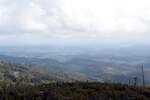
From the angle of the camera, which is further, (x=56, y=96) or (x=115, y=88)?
(x=115, y=88)

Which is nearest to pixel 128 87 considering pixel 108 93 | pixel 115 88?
pixel 115 88

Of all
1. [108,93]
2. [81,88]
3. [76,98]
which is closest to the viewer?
[76,98]

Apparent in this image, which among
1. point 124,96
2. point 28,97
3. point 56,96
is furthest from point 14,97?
point 124,96

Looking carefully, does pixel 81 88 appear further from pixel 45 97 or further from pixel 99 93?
pixel 45 97

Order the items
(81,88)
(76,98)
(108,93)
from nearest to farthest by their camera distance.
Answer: (76,98) → (108,93) → (81,88)

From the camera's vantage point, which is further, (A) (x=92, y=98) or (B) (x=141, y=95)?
(B) (x=141, y=95)

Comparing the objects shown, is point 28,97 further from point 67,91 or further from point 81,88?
point 81,88

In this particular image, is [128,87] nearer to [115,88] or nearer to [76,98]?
[115,88]

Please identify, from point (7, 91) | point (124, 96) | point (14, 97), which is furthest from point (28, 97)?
point (124, 96)
